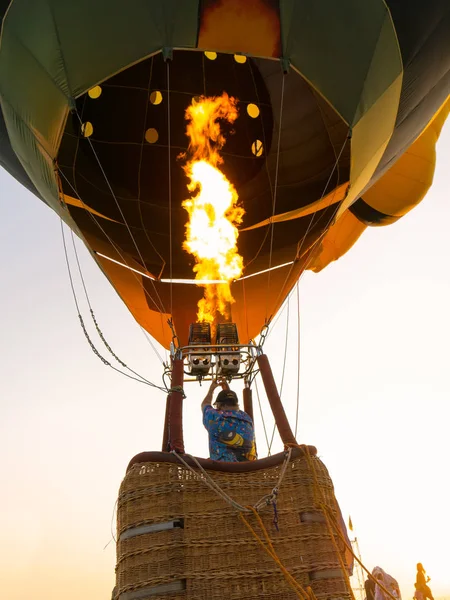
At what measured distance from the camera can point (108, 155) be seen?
17.1 ft

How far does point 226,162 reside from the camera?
17.9 ft

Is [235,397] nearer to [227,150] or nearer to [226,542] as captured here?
[226,542]

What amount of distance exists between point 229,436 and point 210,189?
2.72 m

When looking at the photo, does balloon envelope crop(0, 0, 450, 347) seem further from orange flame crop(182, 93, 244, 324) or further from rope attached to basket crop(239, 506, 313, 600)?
rope attached to basket crop(239, 506, 313, 600)

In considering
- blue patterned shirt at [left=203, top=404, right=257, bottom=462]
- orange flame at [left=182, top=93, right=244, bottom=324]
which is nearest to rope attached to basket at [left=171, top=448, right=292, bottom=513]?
blue patterned shirt at [left=203, top=404, right=257, bottom=462]

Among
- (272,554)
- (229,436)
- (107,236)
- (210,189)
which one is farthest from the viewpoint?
(210,189)

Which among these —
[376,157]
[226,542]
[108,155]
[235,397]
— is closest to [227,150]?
[108,155]

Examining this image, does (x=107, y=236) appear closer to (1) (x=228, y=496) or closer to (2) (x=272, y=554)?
(1) (x=228, y=496)

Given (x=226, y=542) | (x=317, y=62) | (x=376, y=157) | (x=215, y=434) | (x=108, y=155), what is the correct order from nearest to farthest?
(x=226, y=542), (x=215, y=434), (x=317, y=62), (x=376, y=157), (x=108, y=155)

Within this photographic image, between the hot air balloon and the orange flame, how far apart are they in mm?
72

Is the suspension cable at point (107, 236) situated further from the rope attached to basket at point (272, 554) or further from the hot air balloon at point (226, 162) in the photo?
the rope attached to basket at point (272, 554)

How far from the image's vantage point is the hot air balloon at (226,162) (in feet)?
7.76

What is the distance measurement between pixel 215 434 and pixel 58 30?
2571 millimetres

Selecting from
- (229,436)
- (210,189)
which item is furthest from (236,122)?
(229,436)
